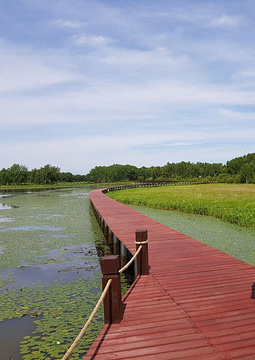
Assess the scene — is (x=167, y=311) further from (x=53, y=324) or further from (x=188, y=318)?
(x=53, y=324)

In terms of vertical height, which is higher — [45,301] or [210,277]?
[210,277]

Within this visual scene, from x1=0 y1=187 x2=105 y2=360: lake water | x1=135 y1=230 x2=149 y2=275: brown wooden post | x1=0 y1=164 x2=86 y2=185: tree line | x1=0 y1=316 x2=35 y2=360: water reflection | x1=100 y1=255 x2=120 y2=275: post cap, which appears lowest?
x1=0 y1=316 x2=35 y2=360: water reflection

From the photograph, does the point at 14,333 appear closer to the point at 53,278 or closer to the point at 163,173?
the point at 53,278

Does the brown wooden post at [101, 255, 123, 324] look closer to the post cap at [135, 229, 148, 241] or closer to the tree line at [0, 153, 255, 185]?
the post cap at [135, 229, 148, 241]

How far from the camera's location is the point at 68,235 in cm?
1670

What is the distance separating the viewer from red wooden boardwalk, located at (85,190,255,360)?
13.4 ft

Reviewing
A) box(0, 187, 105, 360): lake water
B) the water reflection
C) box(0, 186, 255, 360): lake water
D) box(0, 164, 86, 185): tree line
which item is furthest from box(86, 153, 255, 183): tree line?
the water reflection

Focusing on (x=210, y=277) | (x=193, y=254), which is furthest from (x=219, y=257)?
(x=210, y=277)

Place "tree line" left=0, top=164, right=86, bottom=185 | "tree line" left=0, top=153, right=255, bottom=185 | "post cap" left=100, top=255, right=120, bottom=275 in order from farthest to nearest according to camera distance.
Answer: "tree line" left=0, top=164, right=86, bottom=185, "tree line" left=0, top=153, right=255, bottom=185, "post cap" left=100, top=255, right=120, bottom=275

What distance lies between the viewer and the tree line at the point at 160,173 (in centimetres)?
10144

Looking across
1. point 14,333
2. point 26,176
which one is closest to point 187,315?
point 14,333

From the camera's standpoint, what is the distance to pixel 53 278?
9719 mm

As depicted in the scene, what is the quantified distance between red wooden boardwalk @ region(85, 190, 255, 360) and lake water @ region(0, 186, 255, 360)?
1378 mm

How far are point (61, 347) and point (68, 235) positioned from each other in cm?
1116
